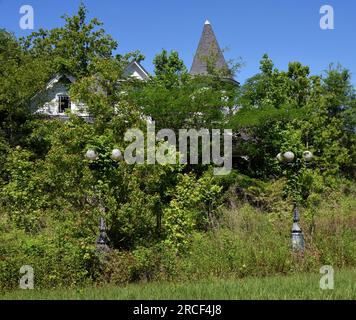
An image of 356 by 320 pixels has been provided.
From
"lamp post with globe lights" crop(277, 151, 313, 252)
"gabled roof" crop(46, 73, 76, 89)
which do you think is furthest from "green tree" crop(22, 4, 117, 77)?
"lamp post with globe lights" crop(277, 151, 313, 252)

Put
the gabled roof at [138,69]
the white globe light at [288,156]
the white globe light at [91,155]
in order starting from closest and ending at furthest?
the white globe light at [91,155] < the white globe light at [288,156] < the gabled roof at [138,69]

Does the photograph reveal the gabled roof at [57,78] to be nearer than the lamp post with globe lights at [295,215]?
No

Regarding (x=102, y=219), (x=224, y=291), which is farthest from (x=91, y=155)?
(x=224, y=291)

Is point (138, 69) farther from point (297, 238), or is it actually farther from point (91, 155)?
point (297, 238)

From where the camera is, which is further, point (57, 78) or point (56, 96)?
point (56, 96)

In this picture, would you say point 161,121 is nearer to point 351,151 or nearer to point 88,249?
point 88,249

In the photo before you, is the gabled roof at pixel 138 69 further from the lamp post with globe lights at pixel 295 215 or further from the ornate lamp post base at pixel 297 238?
the ornate lamp post base at pixel 297 238

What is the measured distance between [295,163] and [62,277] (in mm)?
6520

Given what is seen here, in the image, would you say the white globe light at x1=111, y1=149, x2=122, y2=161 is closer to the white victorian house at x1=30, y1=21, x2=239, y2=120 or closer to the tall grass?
the tall grass

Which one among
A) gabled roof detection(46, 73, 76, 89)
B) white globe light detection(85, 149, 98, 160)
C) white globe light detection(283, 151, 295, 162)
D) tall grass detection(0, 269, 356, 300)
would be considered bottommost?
tall grass detection(0, 269, 356, 300)

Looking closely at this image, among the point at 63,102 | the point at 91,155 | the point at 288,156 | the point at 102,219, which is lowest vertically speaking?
the point at 102,219

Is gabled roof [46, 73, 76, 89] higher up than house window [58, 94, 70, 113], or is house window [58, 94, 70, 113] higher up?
gabled roof [46, 73, 76, 89]

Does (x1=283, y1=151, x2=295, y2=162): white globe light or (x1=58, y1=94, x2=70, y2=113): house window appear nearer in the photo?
(x1=283, y1=151, x2=295, y2=162): white globe light

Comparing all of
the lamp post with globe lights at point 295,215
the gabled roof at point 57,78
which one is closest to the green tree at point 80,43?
the gabled roof at point 57,78
